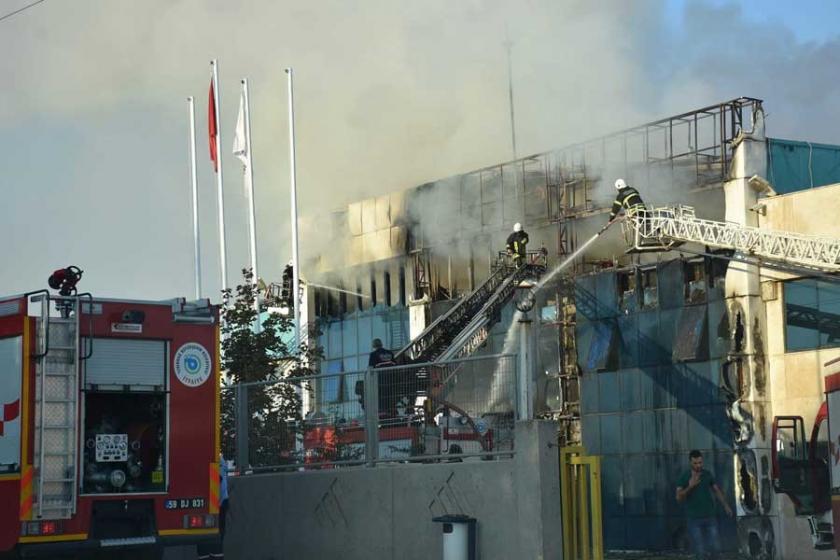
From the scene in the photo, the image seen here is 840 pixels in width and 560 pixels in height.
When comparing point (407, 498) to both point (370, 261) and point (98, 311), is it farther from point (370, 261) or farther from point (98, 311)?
point (370, 261)

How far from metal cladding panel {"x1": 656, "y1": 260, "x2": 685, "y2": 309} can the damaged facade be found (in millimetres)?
30

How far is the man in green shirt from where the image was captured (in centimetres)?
2812

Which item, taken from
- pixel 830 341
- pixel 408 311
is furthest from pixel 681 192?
pixel 408 311

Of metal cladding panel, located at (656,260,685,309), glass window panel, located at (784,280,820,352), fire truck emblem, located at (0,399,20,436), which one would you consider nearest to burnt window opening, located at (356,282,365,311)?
metal cladding panel, located at (656,260,685,309)

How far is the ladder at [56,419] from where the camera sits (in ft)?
48.8

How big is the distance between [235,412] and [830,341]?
→ 11689 mm

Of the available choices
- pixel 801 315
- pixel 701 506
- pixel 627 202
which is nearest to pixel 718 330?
pixel 801 315

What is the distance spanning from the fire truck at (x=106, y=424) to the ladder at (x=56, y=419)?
0.04ft

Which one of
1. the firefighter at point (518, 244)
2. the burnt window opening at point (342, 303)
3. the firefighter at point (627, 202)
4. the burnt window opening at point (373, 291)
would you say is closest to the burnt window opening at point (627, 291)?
the firefighter at point (627, 202)

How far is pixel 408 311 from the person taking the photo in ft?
121

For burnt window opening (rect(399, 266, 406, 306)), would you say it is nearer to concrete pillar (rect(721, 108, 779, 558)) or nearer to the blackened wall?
the blackened wall

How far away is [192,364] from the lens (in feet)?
53.2

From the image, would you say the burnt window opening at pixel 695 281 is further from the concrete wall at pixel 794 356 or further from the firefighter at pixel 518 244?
the firefighter at pixel 518 244

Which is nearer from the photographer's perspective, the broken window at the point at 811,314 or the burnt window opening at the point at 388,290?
the broken window at the point at 811,314
